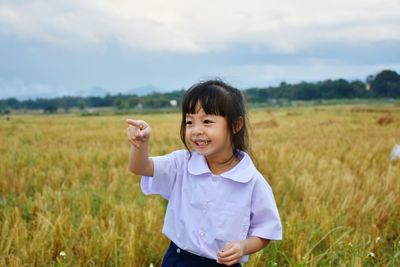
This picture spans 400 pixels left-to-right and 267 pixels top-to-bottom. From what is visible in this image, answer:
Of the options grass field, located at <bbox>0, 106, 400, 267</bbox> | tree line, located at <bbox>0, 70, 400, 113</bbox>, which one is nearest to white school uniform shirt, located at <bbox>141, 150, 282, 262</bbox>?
grass field, located at <bbox>0, 106, 400, 267</bbox>

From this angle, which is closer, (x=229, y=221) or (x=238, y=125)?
(x=229, y=221)

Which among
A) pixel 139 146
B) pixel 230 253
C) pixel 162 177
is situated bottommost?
pixel 230 253

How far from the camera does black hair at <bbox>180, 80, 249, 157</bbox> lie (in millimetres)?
1653

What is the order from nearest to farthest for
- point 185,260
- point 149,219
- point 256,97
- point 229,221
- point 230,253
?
point 230,253
point 229,221
point 185,260
point 149,219
point 256,97

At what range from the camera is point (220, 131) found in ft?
5.45

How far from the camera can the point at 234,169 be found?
1.69 m

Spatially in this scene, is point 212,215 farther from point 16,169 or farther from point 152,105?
point 152,105

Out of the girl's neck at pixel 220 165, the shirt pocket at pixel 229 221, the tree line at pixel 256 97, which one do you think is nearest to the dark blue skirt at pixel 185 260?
the shirt pocket at pixel 229 221

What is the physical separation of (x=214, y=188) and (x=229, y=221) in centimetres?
14

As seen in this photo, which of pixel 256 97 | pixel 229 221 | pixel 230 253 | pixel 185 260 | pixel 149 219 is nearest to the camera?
pixel 230 253

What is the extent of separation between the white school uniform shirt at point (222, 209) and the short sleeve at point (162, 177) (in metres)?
0.01

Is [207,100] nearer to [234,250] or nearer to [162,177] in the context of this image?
[162,177]

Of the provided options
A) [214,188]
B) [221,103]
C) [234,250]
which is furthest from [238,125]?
[234,250]

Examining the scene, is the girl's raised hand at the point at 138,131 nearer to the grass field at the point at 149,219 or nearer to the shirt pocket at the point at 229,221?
the shirt pocket at the point at 229,221
